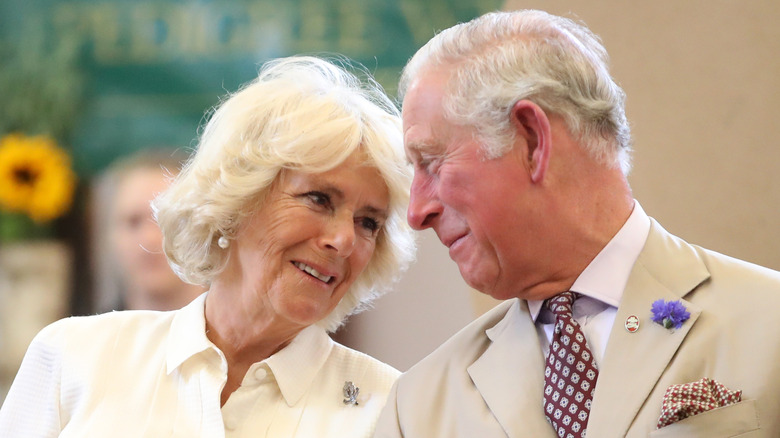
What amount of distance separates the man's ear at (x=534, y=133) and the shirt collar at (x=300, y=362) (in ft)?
2.82

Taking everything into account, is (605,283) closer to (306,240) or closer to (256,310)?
(306,240)

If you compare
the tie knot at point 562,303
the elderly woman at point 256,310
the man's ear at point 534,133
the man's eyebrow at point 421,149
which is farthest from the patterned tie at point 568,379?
the elderly woman at point 256,310

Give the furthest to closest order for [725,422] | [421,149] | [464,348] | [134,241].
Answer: [134,241] → [464,348] → [421,149] → [725,422]

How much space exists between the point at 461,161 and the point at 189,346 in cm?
91

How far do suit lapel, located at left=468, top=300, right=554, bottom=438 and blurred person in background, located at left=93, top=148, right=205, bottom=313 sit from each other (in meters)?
1.94

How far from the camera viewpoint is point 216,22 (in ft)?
12.3

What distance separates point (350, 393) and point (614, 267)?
2.64 feet

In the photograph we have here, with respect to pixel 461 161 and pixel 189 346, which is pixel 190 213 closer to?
pixel 189 346

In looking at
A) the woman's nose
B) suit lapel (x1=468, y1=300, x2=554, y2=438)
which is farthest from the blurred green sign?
suit lapel (x1=468, y1=300, x2=554, y2=438)

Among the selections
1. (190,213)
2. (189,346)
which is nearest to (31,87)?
(190,213)

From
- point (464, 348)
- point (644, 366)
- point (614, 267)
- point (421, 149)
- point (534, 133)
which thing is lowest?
A: point (464, 348)

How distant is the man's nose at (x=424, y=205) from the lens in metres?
1.95

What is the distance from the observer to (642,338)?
1.74m

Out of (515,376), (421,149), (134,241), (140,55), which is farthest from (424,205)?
(140,55)
